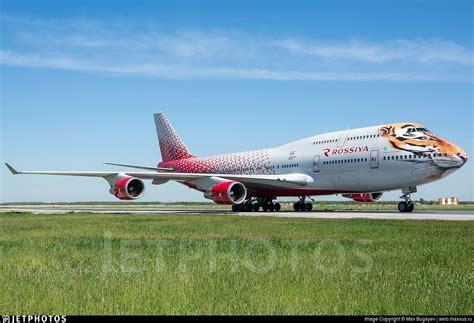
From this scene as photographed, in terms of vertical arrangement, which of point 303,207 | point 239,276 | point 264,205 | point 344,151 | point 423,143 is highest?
point 423,143

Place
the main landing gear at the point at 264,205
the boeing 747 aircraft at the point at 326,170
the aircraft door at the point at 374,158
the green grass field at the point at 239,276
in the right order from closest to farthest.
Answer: the green grass field at the point at 239,276 → the boeing 747 aircraft at the point at 326,170 → the aircraft door at the point at 374,158 → the main landing gear at the point at 264,205

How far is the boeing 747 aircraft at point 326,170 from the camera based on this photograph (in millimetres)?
31141

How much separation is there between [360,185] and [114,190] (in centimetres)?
1604

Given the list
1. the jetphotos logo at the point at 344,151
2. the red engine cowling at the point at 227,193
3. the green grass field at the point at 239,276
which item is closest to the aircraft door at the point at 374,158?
the jetphotos logo at the point at 344,151

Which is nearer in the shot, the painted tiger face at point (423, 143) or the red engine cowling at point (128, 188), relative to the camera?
the painted tiger face at point (423, 143)

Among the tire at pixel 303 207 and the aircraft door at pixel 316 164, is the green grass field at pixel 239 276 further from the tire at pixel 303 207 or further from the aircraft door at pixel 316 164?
the tire at pixel 303 207

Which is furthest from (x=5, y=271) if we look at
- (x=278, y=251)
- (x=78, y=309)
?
(x=278, y=251)

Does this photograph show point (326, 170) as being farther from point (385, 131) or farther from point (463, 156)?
point (463, 156)

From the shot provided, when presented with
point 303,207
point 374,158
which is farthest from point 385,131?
point 303,207

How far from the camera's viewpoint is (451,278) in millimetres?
7691

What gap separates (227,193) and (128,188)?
21.5 feet

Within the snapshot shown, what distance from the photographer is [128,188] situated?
35938 mm

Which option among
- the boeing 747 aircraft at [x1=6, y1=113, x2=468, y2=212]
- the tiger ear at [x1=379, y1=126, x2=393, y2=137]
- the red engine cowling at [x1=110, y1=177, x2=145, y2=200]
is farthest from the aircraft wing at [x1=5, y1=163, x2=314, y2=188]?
the tiger ear at [x1=379, y1=126, x2=393, y2=137]

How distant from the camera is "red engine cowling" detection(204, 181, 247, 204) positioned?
3542cm
